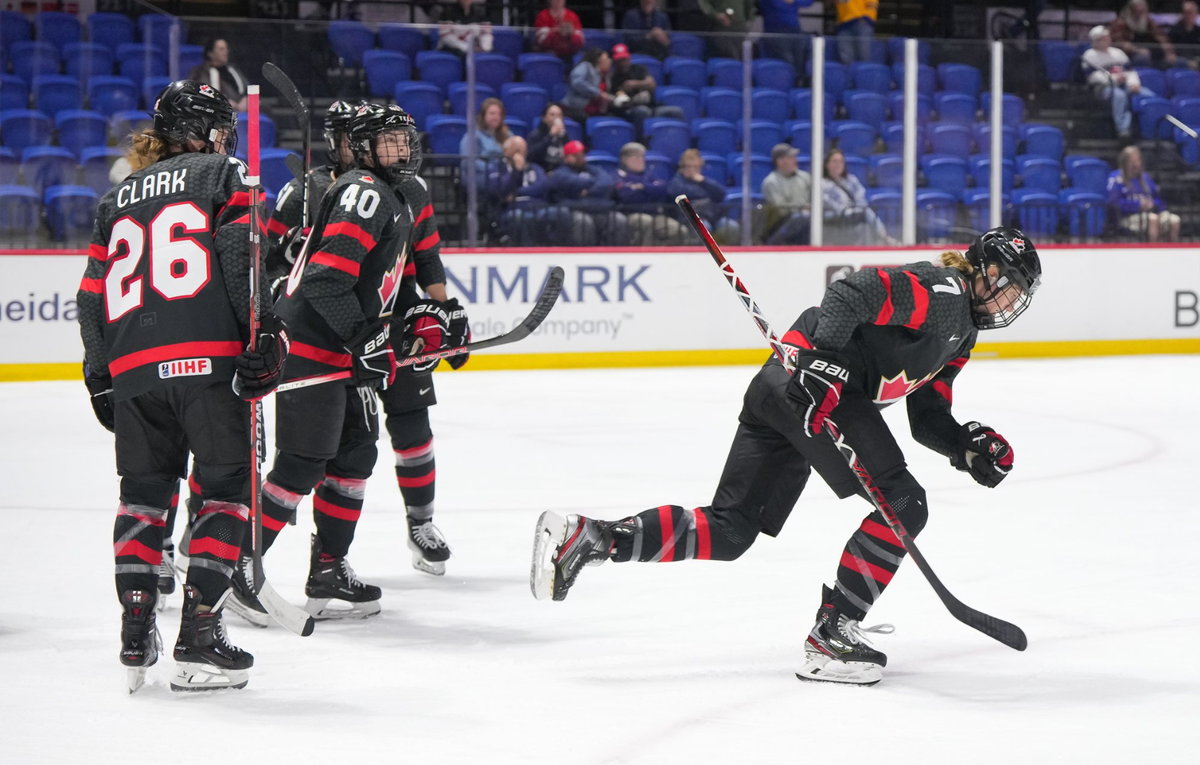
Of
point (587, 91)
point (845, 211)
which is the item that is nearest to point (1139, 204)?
point (845, 211)

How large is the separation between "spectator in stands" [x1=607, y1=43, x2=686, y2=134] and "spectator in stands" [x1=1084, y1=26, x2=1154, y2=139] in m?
3.06

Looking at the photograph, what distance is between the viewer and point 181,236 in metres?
2.60

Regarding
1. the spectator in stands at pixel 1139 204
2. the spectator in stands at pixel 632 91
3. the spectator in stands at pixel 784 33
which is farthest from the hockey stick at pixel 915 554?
the spectator in stands at pixel 1139 204

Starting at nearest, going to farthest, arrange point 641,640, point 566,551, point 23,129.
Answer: point 566,551 → point 641,640 → point 23,129

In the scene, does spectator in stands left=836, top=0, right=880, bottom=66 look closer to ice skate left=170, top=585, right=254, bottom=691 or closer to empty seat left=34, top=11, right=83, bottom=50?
empty seat left=34, top=11, right=83, bottom=50

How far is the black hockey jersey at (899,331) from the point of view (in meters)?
2.70

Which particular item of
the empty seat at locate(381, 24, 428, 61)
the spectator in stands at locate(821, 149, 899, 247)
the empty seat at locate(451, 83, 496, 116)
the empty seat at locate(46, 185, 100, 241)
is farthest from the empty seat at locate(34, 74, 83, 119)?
the spectator in stands at locate(821, 149, 899, 247)

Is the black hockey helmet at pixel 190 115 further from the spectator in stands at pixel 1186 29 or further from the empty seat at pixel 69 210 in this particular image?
the spectator in stands at pixel 1186 29

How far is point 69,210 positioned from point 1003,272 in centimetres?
653

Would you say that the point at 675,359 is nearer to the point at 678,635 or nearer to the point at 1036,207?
the point at 1036,207

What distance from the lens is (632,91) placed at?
9.30 metres

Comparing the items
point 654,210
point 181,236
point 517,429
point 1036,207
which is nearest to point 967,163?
point 1036,207

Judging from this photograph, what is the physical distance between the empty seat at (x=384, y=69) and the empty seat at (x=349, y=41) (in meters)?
0.05

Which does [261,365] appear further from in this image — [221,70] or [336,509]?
[221,70]
